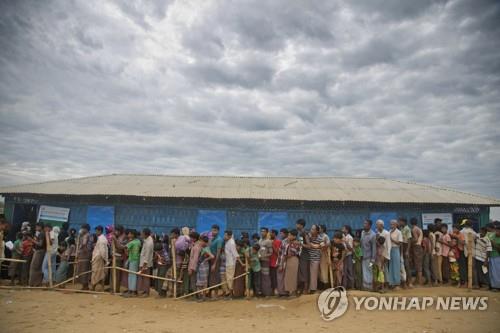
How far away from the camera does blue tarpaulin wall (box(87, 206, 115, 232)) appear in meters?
14.1

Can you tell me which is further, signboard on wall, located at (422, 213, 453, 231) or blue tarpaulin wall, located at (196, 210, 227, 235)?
blue tarpaulin wall, located at (196, 210, 227, 235)

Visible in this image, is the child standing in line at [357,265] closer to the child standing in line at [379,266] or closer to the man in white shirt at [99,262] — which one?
the child standing in line at [379,266]

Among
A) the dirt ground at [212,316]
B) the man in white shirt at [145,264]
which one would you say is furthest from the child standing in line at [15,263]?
the man in white shirt at [145,264]

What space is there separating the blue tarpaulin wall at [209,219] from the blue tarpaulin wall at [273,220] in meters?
1.69

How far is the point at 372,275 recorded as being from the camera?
25.3 feet

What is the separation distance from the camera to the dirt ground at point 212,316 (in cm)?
537

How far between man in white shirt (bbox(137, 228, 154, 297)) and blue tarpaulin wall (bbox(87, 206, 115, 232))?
7040 millimetres

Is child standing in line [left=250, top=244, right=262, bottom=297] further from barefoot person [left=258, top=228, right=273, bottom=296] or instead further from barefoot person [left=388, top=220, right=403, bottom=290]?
barefoot person [left=388, top=220, right=403, bottom=290]

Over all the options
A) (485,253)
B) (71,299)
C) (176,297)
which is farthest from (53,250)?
(485,253)

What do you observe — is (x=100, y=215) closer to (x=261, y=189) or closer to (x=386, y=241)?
(x=261, y=189)

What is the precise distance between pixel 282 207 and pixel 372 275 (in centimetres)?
636

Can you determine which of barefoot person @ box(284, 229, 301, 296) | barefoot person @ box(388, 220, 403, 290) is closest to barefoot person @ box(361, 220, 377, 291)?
barefoot person @ box(388, 220, 403, 290)

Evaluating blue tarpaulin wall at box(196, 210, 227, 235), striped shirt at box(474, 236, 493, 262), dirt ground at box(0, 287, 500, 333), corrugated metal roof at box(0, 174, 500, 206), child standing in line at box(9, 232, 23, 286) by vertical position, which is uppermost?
corrugated metal roof at box(0, 174, 500, 206)

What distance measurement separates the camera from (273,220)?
1375 cm
